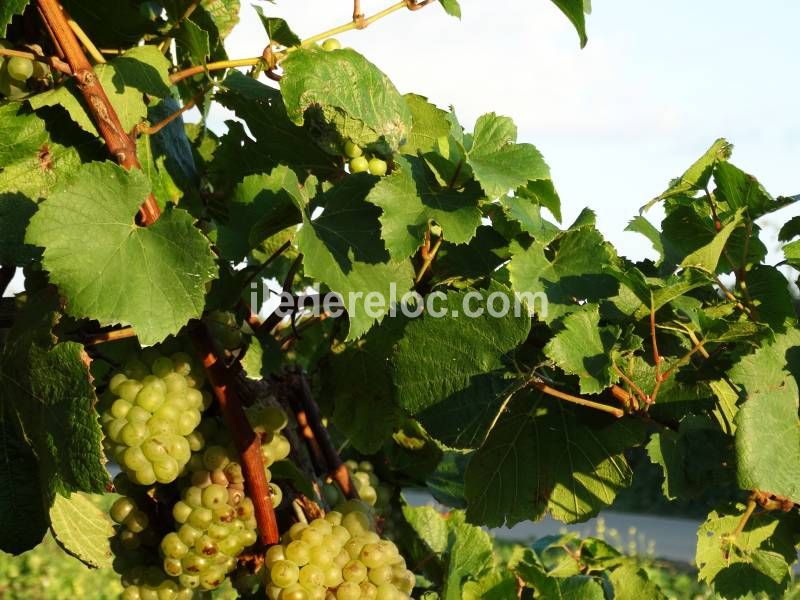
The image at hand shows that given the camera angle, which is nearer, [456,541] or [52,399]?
[52,399]

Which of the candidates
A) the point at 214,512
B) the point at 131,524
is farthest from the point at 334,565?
the point at 131,524

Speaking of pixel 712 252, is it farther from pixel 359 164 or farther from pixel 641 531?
pixel 641 531

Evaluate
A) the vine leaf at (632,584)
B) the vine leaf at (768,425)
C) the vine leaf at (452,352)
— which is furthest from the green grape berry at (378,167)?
the vine leaf at (632,584)

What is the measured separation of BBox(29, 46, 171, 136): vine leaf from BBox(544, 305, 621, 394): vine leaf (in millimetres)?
633

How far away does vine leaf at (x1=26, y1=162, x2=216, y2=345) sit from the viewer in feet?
3.78

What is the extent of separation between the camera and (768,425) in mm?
1221

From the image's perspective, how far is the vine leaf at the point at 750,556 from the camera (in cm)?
145

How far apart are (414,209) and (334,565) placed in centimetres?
51

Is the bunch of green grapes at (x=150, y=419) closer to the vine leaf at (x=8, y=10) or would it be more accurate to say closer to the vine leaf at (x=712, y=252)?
the vine leaf at (x=8, y=10)

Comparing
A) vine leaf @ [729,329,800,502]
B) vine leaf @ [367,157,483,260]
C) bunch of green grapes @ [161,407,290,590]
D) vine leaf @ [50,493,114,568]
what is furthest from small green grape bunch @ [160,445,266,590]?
vine leaf @ [729,329,800,502]

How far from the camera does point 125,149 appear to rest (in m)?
1.26

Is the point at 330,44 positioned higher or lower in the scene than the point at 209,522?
higher

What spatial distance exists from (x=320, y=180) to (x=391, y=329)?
0.25 metres

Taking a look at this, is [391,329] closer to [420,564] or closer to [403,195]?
[403,195]
